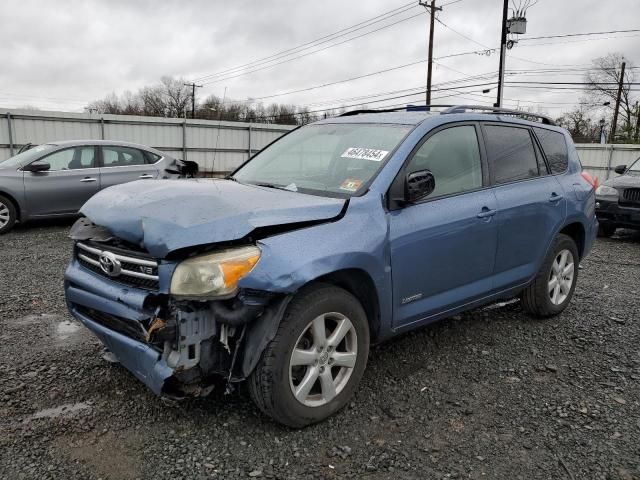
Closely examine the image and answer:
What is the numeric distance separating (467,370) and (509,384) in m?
0.29

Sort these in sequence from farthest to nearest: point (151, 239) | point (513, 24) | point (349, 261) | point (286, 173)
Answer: point (513, 24) → point (286, 173) → point (349, 261) → point (151, 239)

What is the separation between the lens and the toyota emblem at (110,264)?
272cm

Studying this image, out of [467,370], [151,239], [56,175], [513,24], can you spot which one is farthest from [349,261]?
[513,24]

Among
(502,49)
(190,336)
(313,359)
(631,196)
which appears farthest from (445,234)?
(502,49)

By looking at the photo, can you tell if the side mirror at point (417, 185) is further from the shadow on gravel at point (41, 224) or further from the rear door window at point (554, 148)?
the shadow on gravel at point (41, 224)

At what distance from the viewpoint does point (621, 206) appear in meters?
8.91

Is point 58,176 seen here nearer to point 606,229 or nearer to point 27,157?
point 27,157

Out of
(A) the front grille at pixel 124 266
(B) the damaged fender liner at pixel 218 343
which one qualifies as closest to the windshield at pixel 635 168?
(B) the damaged fender liner at pixel 218 343

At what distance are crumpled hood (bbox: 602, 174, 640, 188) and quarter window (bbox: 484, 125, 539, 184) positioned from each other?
562 cm

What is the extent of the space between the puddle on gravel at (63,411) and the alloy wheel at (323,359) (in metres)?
1.24

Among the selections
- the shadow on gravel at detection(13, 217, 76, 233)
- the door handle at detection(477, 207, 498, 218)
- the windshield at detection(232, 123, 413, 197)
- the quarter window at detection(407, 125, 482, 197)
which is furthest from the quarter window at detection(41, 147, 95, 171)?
the door handle at detection(477, 207, 498, 218)

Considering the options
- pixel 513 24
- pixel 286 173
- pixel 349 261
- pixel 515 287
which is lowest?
pixel 515 287

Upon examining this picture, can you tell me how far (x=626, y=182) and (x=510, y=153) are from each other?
6.17 metres

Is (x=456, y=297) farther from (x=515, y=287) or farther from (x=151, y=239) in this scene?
(x=151, y=239)
